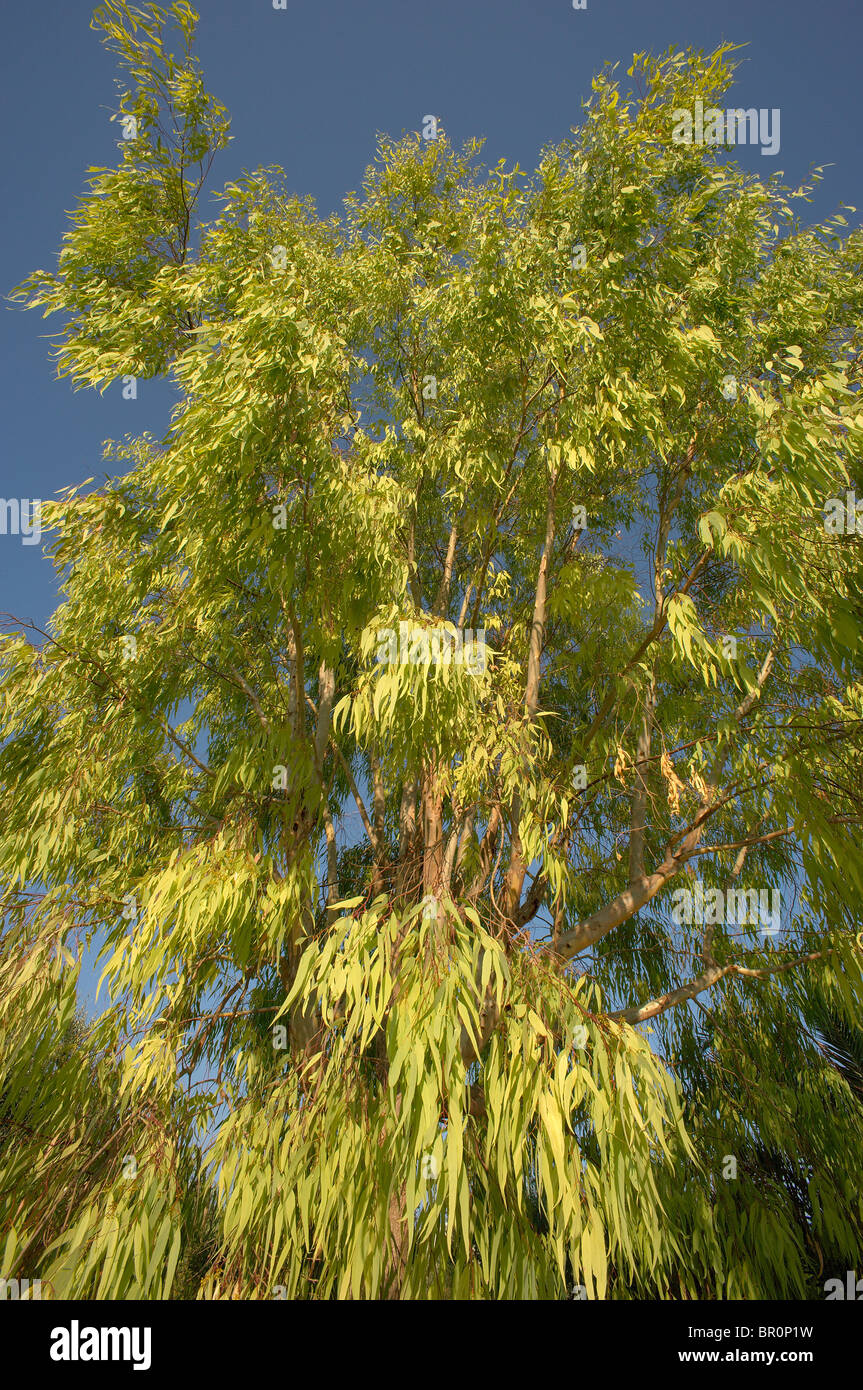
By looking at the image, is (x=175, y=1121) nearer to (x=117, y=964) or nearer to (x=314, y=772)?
(x=117, y=964)

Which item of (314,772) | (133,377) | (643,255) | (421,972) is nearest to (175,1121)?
(421,972)

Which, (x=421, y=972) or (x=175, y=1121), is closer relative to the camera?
(x=421, y=972)

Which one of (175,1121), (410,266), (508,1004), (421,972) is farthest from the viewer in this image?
(410,266)

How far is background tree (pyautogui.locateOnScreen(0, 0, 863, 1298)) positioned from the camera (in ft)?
5.99

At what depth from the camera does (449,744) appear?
7.50 feet

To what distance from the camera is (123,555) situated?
296 centimetres

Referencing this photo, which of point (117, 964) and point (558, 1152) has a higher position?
point (117, 964)

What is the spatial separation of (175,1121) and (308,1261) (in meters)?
0.61

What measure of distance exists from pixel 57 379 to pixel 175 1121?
2.67 meters

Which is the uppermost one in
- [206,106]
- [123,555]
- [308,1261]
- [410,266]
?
[206,106]

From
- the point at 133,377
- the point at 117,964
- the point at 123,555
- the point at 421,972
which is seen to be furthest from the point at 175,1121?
the point at 133,377

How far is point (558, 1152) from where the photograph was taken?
1552 millimetres

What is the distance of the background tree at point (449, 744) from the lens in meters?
1.83

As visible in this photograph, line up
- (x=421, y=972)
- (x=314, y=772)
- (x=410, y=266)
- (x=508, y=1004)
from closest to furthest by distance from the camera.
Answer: (x=421, y=972)
(x=508, y=1004)
(x=314, y=772)
(x=410, y=266)
